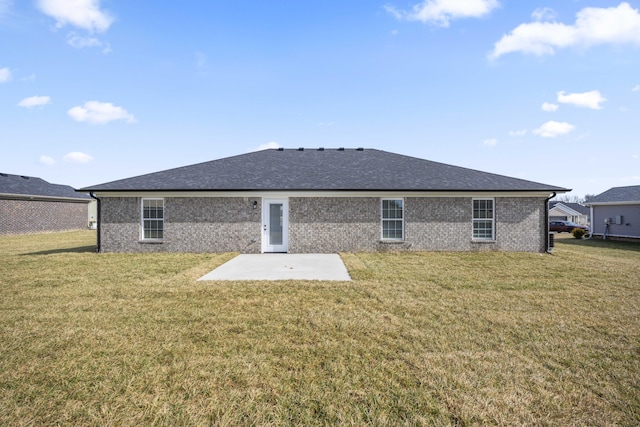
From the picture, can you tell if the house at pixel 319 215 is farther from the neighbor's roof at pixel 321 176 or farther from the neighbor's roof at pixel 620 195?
the neighbor's roof at pixel 620 195

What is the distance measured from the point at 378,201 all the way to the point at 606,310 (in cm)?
836

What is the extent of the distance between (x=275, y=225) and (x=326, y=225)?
2288 mm

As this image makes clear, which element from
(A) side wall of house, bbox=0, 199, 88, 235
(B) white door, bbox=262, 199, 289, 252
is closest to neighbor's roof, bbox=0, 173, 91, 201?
(A) side wall of house, bbox=0, 199, 88, 235

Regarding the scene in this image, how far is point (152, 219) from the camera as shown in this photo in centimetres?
1335

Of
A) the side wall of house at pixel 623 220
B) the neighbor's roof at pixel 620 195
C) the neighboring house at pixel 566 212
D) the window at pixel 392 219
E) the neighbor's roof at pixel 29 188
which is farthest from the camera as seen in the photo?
the neighboring house at pixel 566 212

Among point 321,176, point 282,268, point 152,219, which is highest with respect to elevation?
point 321,176

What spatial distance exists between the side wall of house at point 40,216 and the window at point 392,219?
2843cm

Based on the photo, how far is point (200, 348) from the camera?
13.6 feet

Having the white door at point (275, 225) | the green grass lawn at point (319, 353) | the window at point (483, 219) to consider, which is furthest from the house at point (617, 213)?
the white door at point (275, 225)

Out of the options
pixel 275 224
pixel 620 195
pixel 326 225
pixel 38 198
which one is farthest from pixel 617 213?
pixel 38 198

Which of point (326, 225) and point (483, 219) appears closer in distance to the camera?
point (326, 225)

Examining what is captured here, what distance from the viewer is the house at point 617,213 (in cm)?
2131

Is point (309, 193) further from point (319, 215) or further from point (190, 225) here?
point (190, 225)

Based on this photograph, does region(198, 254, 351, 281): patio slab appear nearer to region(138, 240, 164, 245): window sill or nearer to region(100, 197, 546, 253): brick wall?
region(100, 197, 546, 253): brick wall
